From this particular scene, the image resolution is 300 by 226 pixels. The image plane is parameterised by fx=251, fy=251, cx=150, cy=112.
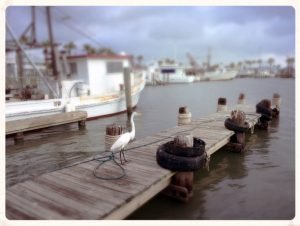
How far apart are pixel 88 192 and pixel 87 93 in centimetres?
1183

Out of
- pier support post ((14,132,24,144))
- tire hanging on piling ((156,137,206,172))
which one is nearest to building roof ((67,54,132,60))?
pier support post ((14,132,24,144))

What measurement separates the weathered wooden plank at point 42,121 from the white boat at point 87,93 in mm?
695

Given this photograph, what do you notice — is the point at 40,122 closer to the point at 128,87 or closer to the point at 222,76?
the point at 128,87

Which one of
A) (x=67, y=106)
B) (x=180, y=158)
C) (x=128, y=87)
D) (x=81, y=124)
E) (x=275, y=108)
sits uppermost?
(x=128, y=87)

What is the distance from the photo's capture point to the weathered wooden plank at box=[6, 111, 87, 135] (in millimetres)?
9990

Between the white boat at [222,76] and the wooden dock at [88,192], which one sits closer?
the wooden dock at [88,192]

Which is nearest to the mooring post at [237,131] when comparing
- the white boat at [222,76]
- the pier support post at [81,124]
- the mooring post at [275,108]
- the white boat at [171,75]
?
the mooring post at [275,108]

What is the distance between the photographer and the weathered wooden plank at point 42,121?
999 centimetres

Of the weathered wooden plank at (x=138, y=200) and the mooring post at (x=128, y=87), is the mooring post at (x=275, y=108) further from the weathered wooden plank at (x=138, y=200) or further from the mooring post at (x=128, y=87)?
the weathered wooden plank at (x=138, y=200)

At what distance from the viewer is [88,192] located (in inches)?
173

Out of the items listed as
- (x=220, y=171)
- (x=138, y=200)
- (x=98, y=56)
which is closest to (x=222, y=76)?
(x=98, y=56)

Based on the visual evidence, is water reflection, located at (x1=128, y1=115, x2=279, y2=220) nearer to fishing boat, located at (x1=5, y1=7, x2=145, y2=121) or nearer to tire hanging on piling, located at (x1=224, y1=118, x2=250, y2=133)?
tire hanging on piling, located at (x1=224, y1=118, x2=250, y2=133)

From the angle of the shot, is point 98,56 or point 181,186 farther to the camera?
point 98,56

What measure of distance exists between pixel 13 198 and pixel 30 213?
666 mm
